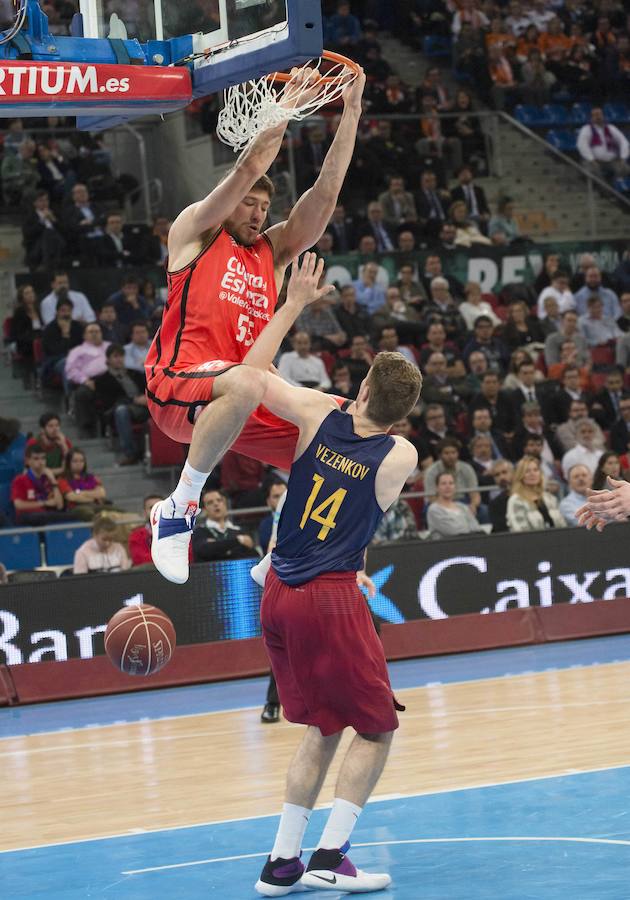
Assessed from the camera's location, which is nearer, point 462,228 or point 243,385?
point 243,385

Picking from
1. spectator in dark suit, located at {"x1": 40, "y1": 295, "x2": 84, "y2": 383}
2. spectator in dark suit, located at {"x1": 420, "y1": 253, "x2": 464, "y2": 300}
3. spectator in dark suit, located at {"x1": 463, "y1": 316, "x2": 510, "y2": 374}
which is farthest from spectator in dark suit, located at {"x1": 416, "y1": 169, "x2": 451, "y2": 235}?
spectator in dark suit, located at {"x1": 40, "y1": 295, "x2": 84, "y2": 383}

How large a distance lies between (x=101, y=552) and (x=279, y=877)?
7167mm

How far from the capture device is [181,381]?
6754 millimetres

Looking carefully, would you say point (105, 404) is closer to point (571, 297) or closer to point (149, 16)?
point (571, 297)

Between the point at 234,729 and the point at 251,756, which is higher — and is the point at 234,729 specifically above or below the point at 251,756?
below

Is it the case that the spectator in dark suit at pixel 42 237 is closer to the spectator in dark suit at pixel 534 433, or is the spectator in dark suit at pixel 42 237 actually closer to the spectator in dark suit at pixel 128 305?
the spectator in dark suit at pixel 128 305

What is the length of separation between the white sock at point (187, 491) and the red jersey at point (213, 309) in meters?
0.51

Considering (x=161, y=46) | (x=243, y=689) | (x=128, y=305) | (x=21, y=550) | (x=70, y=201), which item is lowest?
(x=243, y=689)

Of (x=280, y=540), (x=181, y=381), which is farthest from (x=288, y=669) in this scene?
(x=181, y=381)

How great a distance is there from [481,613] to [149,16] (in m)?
8.51

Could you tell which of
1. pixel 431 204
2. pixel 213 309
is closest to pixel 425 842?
pixel 213 309

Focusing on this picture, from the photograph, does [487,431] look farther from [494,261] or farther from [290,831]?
[290,831]

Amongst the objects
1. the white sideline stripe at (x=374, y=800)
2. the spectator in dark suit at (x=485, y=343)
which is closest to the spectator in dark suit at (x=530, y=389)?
the spectator in dark suit at (x=485, y=343)

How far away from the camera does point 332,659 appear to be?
264 inches
